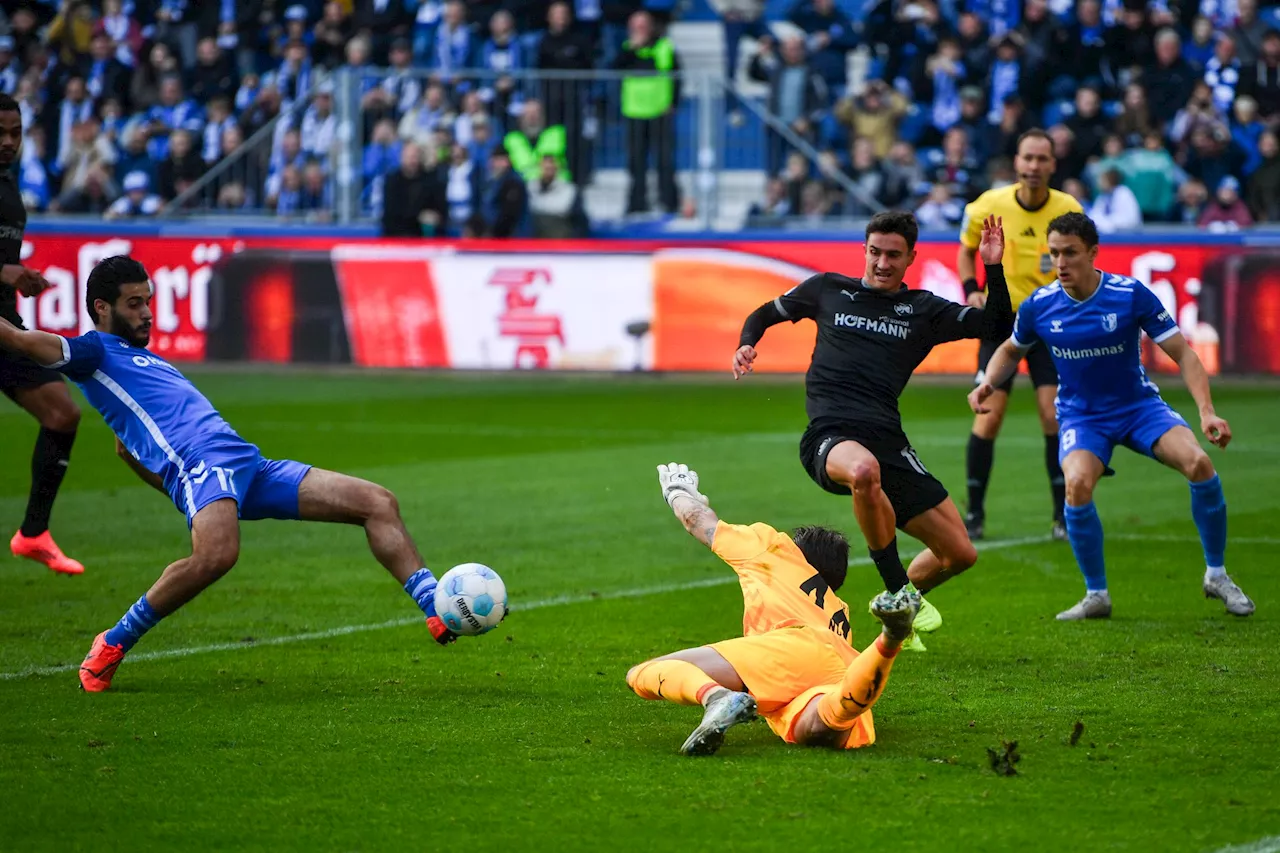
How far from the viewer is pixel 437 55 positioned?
23.2 m

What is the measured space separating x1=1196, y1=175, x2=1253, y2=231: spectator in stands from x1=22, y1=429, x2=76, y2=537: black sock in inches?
518

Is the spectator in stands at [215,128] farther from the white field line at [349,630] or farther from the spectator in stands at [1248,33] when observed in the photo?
the white field line at [349,630]

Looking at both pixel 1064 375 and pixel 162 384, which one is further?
pixel 1064 375

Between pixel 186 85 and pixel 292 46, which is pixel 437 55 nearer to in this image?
pixel 292 46

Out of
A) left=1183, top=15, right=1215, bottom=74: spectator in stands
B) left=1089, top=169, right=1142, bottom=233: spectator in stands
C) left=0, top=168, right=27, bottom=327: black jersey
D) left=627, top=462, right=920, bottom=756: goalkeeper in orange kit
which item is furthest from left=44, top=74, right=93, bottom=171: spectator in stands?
left=627, top=462, right=920, bottom=756: goalkeeper in orange kit

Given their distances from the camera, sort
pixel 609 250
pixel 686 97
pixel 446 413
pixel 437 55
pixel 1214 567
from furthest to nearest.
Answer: pixel 437 55 → pixel 686 97 → pixel 609 250 → pixel 446 413 → pixel 1214 567

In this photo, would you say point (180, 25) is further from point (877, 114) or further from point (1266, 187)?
point (1266, 187)

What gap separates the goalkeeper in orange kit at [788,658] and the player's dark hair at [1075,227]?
2257mm

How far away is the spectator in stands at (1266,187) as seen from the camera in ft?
62.1

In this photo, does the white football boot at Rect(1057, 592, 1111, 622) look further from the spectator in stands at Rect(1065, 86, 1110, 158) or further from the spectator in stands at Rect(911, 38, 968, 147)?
the spectator in stands at Rect(911, 38, 968, 147)

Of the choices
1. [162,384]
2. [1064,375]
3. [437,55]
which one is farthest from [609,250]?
[162,384]

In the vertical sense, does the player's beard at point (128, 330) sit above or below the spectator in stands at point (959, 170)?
above

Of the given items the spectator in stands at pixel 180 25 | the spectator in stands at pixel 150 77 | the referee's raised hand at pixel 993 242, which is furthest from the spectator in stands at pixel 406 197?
the referee's raised hand at pixel 993 242

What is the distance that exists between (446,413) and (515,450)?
2.81 metres
